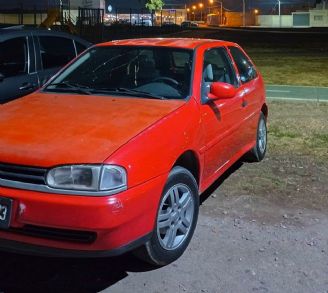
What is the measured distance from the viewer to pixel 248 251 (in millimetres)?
4164

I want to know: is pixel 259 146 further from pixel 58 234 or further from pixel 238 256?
pixel 58 234

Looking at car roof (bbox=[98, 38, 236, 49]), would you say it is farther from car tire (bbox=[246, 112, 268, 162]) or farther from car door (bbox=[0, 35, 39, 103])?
car door (bbox=[0, 35, 39, 103])

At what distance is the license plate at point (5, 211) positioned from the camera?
3.30 meters

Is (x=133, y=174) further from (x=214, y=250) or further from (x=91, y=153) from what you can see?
(x=214, y=250)

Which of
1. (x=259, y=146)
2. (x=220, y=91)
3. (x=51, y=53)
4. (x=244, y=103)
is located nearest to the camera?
(x=220, y=91)

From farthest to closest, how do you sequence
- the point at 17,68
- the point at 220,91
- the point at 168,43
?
the point at 17,68 → the point at 168,43 → the point at 220,91

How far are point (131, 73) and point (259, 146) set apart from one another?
2270mm

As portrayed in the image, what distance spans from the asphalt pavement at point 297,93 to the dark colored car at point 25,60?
613cm

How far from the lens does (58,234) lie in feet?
10.8

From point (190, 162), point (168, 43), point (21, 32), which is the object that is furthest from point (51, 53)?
point (190, 162)

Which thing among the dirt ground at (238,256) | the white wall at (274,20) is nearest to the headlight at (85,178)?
the dirt ground at (238,256)

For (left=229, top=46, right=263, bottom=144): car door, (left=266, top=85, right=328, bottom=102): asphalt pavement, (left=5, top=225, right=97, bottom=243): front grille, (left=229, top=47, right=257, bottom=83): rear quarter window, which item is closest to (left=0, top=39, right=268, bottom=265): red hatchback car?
(left=5, top=225, right=97, bottom=243): front grille

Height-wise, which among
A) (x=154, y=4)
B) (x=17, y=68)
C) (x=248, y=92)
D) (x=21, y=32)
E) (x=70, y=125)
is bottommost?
(x=70, y=125)

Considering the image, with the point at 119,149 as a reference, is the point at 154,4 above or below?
above
